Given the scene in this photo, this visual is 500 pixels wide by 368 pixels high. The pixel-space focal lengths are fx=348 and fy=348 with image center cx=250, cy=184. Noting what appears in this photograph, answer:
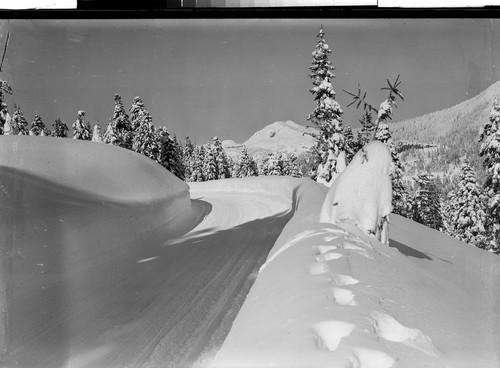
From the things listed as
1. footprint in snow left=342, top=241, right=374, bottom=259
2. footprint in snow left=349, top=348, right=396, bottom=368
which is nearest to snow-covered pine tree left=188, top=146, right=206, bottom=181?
footprint in snow left=342, top=241, right=374, bottom=259

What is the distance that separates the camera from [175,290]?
12.3 ft

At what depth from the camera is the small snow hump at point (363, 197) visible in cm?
412


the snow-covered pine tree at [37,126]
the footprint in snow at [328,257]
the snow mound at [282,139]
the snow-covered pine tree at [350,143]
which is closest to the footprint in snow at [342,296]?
the footprint in snow at [328,257]

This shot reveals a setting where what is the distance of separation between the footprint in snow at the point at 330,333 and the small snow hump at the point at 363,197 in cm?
213

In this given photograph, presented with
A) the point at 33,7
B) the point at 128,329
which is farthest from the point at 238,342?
the point at 33,7

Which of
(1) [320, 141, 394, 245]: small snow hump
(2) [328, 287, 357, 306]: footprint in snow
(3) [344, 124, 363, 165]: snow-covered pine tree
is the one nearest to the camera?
(2) [328, 287, 357, 306]: footprint in snow

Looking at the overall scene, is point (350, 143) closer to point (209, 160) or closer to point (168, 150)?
point (209, 160)

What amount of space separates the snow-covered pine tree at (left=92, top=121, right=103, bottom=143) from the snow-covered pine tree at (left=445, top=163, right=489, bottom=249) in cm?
343

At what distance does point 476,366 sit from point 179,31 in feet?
11.9

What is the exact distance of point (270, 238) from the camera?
6.00m

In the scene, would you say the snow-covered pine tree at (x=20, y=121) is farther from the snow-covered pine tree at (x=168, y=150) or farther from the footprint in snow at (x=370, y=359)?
the footprint in snow at (x=370, y=359)

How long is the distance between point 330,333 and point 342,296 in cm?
43

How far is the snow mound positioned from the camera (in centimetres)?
361

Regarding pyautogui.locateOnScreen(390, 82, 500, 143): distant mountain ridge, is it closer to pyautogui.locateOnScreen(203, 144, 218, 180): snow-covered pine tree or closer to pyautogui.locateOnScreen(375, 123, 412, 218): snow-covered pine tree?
A: pyautogui.locateOnScreen(375, 123, 412, 218): snow-covered pine tree
